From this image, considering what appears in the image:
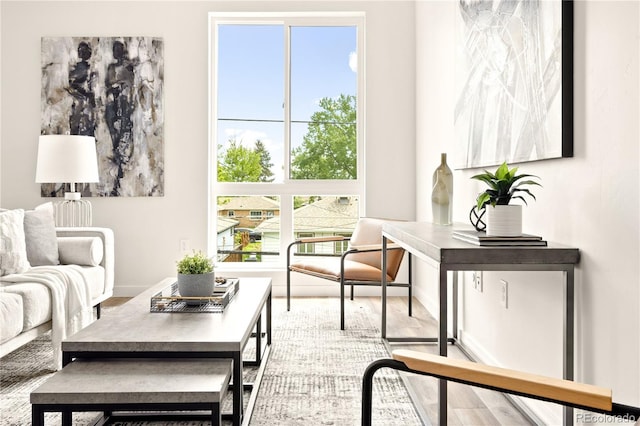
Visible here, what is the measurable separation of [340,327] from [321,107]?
2.07 metres

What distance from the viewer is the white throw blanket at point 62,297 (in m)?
2.65

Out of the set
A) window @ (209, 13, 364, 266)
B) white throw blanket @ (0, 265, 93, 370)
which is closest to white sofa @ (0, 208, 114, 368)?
white throw blanket @ (0, 265, 93, 370)

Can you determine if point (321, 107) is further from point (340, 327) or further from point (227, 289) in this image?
point (227, 289)

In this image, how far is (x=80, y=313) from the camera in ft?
9.36

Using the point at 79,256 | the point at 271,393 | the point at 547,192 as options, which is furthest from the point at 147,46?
the point at 547,192

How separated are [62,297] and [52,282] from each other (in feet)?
0.34

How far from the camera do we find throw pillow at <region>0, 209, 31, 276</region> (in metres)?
2.81

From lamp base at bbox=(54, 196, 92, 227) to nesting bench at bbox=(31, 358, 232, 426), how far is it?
2.82m

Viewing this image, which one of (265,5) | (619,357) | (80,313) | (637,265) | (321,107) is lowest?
(80,313)

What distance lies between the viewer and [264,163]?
458cm

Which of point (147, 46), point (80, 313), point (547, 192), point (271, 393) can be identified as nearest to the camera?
point (547, 192)

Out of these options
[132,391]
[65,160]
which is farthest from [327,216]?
[132,391]

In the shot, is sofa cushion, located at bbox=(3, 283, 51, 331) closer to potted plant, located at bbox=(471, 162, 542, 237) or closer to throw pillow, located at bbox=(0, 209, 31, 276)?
throw pillow, located at bbox=(0, 209, 31, 276)

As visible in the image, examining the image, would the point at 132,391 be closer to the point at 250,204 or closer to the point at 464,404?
the point at 464,404
